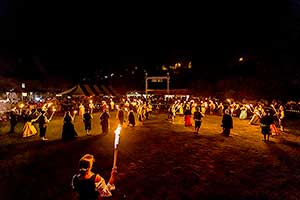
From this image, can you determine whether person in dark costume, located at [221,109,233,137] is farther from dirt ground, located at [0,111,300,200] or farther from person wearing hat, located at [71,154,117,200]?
person wearing hat, located at [71,154,117,200]

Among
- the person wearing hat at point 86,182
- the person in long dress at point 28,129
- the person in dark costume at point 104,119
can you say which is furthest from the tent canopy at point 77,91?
the person wearing hat at point 86,182

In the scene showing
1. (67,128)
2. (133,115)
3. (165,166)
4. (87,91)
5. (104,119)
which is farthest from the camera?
(87,91)

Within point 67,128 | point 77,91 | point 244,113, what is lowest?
point 67,128

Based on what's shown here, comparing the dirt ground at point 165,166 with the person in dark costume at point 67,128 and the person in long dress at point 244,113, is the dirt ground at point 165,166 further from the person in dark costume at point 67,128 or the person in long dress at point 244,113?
the person in long dress at point 244,113

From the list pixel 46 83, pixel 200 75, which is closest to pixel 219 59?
pixel 200 75

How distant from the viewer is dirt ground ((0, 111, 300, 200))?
775 cm

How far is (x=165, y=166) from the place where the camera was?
10336 mm

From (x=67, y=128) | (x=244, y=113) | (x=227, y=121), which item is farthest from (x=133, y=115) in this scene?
(x=244, y=113)

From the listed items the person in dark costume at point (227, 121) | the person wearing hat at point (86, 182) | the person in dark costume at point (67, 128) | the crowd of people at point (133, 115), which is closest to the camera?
the person wearing hat at point (86, 182)

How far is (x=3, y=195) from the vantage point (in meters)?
7.47

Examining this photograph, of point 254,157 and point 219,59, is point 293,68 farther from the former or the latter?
point 254,157

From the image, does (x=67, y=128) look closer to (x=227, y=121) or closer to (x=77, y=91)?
(x=227, y=121)

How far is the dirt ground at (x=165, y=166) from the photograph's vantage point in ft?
25.4

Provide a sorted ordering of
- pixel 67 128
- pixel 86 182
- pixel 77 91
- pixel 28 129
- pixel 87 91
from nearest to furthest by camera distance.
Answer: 1. pixel 86 182
2. pixel 67 128
3. pixel 28 129
4. pixel 77 91
5. pixel 87 91
